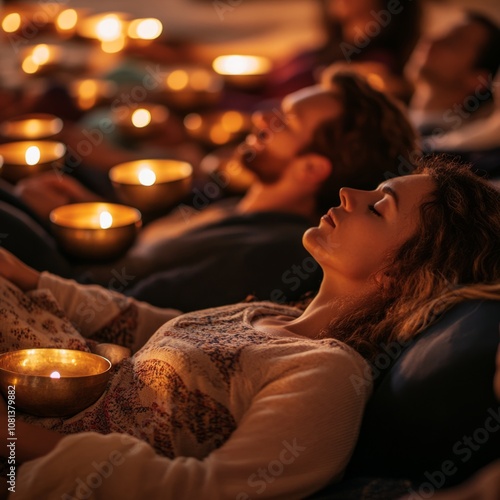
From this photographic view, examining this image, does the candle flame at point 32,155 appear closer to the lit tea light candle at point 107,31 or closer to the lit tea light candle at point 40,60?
the lit tea light candle at point 40,60

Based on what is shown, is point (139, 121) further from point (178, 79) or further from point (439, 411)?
point (439, 411)

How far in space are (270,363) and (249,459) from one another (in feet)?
0.49

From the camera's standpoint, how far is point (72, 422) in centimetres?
123

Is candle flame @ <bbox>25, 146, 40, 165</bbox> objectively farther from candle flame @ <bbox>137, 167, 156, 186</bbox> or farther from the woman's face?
the woman's face

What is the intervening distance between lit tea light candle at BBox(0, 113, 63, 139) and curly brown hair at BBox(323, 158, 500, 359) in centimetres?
152

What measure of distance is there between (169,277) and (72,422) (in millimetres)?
646

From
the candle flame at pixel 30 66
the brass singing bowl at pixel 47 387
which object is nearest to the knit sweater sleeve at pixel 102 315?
the brass singing bowl at pixel 47 387

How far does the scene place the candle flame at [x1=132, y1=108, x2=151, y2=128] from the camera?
8.63 feet

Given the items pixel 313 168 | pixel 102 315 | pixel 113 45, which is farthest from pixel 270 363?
pixel 113 45

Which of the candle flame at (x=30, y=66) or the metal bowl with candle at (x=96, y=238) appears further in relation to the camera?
the candle flame at (x=30, y=66)

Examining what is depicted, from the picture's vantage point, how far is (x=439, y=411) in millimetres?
1076

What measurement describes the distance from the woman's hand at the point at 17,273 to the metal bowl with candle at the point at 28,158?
0.68 m

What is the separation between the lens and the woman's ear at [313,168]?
2082 millimetres

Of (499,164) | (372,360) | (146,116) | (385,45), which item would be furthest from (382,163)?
(385,45)
